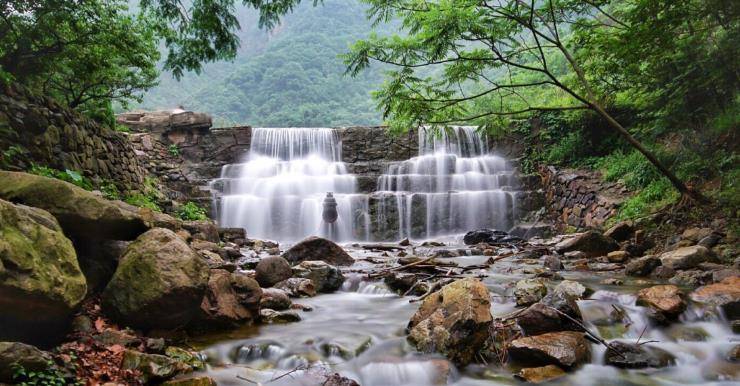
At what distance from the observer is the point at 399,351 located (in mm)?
4430

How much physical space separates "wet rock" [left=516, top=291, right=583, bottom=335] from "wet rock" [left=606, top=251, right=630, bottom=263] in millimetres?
4726

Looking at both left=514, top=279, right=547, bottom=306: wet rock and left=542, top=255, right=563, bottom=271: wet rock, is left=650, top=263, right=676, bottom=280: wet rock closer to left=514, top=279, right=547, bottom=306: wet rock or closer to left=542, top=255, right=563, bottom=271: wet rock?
left=542, top=255, right=563, bottom=271: wet rock

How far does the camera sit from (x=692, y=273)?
6.67m

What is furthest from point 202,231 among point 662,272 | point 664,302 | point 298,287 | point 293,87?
point 293,87

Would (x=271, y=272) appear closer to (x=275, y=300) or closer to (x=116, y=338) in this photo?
(x=275, y=300)

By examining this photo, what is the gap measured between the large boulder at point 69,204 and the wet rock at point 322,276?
307 cm

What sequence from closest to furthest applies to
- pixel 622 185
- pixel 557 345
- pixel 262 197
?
pixel 557 345
pixel 622 185
pixel 262 197

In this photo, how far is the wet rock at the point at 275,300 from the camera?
5.70 metres

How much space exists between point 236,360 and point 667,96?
9634 mm

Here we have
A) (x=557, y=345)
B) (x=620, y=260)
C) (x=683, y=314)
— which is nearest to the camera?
(x=557, y=345)

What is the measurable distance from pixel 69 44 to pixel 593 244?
1127cm

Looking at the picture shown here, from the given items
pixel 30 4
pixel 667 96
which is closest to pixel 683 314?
pixel 667 96

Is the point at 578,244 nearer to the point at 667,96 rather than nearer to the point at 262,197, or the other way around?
the point at 667,96

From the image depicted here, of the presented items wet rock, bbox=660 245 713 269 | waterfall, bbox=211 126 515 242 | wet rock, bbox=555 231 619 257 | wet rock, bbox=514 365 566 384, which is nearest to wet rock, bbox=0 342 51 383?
wet rock, bbox=514 365 566 384
